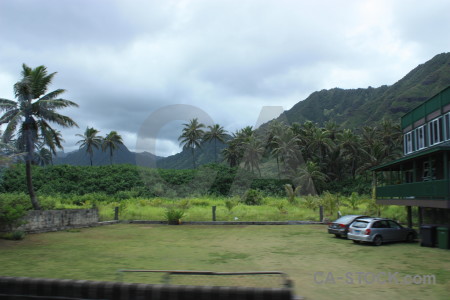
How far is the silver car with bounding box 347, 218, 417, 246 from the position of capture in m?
16.1

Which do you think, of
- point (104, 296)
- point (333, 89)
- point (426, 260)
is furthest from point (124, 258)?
point (333, 89)

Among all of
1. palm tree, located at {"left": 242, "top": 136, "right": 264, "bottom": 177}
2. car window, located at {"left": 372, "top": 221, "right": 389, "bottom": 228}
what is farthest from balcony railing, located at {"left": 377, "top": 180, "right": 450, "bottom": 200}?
palm tree, located at {"left": 242, "top": 136, "right": 264, "bottom": 177}

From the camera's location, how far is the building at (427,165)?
16062mm

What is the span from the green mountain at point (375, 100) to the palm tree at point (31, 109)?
84.7m

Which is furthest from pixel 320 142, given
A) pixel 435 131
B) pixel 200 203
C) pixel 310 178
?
pixel 435 131

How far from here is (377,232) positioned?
16.2m

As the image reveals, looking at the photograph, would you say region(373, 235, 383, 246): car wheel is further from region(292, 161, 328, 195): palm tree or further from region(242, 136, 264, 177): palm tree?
region(242, 136, 264, 177): palm tree

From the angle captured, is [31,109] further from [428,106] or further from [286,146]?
[286,146]

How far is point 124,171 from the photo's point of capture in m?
65.1

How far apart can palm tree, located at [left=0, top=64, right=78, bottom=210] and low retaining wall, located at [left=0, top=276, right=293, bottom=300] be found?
667 inches

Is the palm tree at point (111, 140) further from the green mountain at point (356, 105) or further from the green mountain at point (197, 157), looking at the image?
the green mountain at point (197, 157)

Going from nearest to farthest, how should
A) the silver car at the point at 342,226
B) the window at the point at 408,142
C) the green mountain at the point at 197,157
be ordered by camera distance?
1. the silver car at the point at 342,226
2. the window at the point at 408,142
3. the green mountain at the point at 197,157

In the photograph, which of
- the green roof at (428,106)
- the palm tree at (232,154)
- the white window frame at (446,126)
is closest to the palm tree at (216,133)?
the palm tree at (232,154)

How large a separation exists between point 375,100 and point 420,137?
106698mm
